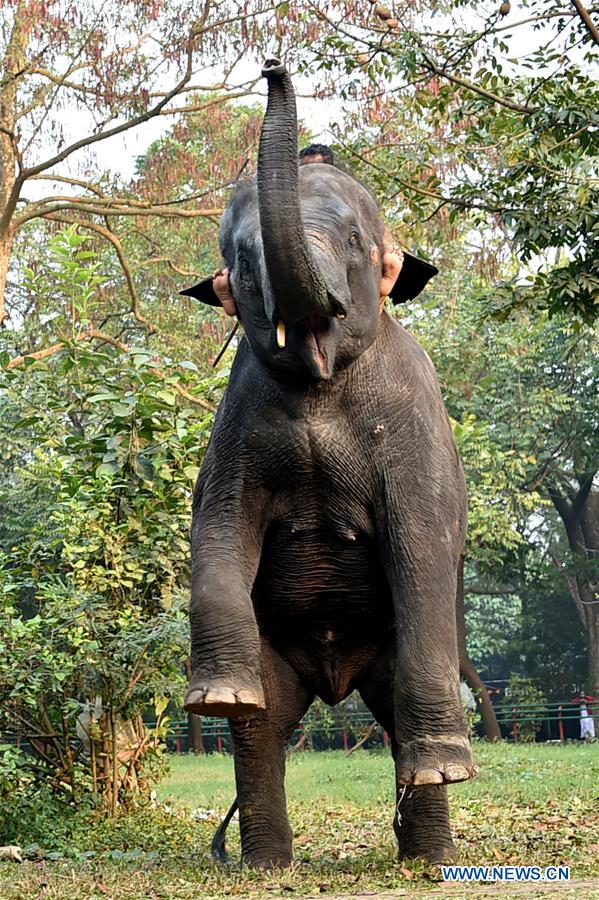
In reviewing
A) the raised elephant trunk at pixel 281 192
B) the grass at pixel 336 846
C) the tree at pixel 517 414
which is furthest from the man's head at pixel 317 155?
the tree at pixel 517 414

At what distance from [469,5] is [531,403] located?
15.1 meters

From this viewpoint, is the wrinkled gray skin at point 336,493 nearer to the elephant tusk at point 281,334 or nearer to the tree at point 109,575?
the elephant tusk at point 281,334

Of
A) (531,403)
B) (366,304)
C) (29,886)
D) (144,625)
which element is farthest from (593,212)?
(531,403)

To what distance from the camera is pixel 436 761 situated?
4246 millimetres

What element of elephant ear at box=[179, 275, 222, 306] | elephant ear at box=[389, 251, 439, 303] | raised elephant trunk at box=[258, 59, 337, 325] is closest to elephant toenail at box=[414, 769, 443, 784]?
raised elephant trunk at box=[258, 59, 337, 325]

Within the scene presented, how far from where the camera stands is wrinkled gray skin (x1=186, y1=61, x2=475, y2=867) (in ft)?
14.0

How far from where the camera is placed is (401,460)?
14.8 ft

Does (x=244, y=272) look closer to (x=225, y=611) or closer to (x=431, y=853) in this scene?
(x=225, y=611)

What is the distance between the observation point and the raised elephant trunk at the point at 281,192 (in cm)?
365

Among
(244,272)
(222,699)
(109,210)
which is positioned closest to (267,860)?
(222,699)

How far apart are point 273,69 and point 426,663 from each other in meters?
1.94

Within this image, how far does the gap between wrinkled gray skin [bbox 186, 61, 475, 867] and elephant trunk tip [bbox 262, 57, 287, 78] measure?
56 centimetres

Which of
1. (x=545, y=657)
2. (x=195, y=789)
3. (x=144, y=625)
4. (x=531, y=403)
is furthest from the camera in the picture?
(x=545, y=657)

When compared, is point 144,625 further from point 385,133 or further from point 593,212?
point 385,133
